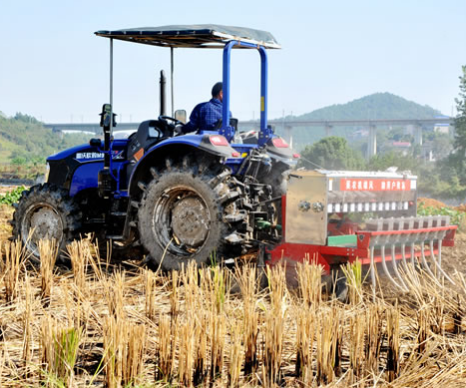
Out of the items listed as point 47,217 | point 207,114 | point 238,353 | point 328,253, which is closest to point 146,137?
point 207,114

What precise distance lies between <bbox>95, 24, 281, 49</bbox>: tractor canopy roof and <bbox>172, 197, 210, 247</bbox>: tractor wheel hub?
1.70 m

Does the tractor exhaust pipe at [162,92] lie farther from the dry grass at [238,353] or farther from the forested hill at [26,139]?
the forested hill at [26,139]

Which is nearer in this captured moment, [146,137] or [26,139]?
[146,137]

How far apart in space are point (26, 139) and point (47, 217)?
89.8 m

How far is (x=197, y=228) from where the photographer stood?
7.41 m

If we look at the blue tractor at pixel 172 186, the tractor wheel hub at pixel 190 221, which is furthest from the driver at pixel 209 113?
the tractor wheel hub at pixel 190 221

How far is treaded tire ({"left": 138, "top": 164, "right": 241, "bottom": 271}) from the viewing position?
7.09 metres

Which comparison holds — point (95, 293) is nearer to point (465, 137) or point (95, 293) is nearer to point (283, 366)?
point (283, 366)

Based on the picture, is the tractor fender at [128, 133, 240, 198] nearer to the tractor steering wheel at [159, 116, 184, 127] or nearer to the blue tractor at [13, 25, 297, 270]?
the blue tractor at [13, 25, 297, 270]

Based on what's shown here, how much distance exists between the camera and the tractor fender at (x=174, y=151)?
7.14 meters

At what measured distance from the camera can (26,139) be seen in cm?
9494

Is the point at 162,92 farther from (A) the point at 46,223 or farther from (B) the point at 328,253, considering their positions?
(B) the point at 328,253

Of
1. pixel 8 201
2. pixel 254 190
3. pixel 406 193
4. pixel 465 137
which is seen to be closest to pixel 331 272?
pixel 254 190

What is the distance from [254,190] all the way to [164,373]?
12.6 feet
